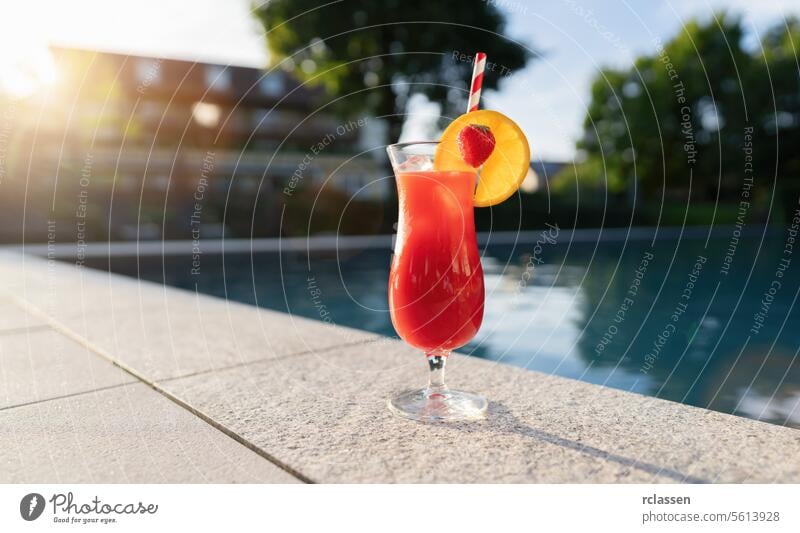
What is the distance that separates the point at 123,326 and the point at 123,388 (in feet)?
4.38

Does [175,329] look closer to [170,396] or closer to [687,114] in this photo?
[170,396]

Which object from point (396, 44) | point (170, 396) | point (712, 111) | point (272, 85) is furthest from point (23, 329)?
point (272, 85)

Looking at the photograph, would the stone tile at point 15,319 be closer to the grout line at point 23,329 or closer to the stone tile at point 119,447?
the grout line at point 23,329

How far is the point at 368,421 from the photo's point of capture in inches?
73.0

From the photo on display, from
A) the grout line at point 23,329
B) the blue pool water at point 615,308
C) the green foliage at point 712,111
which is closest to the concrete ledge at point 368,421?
the grout line at point 23,329

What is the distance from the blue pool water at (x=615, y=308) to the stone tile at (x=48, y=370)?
2360mm

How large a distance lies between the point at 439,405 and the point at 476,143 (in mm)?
808

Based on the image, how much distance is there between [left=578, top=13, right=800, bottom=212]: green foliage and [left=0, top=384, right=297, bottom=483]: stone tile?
21.0 metres

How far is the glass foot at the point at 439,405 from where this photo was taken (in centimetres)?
186

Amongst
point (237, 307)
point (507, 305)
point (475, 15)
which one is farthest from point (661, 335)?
point (475, 15)

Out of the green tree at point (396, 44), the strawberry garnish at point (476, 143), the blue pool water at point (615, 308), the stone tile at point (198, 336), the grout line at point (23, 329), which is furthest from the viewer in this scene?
the green tree at point (396, 44)
